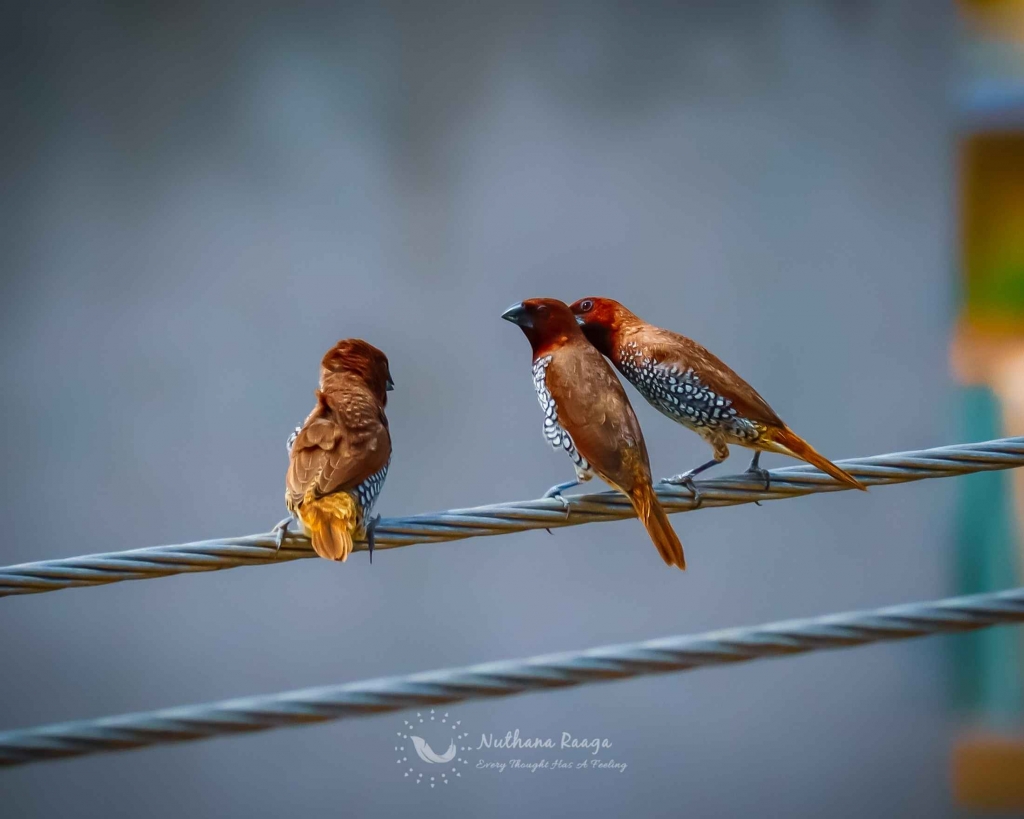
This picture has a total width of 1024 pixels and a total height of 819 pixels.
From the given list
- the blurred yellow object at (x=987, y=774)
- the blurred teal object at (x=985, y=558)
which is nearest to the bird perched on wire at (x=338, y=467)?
the blurred teal object at (x=985, y=558)

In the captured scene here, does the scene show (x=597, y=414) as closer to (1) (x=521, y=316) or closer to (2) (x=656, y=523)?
(2) (x=656, y=523)

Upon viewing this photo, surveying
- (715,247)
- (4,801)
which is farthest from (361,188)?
(4,801)

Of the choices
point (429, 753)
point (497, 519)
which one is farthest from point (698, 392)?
point (429, 753)

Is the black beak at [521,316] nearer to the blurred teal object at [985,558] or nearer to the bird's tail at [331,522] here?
the bird's tail at [331,522]

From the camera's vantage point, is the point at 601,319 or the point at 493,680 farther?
the point at 601,319

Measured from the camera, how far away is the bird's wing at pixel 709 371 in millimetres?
2980

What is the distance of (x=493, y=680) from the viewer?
6.81 ft

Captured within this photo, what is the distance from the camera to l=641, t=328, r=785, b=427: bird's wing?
9.78 feet

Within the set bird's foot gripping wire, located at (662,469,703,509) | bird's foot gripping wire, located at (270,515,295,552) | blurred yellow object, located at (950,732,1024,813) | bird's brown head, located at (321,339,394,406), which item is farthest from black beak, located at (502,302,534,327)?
blurred yellow object, located at (950,732,1024,813)

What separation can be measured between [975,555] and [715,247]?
7.63 ft

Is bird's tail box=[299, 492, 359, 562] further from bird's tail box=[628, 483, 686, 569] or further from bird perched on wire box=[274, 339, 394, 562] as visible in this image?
bird's tail box=[628, 483, 686, 569]

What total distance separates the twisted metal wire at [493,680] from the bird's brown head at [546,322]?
1.35 m

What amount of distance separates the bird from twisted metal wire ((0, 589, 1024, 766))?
16.0 inches

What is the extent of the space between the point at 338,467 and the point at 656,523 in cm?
87
